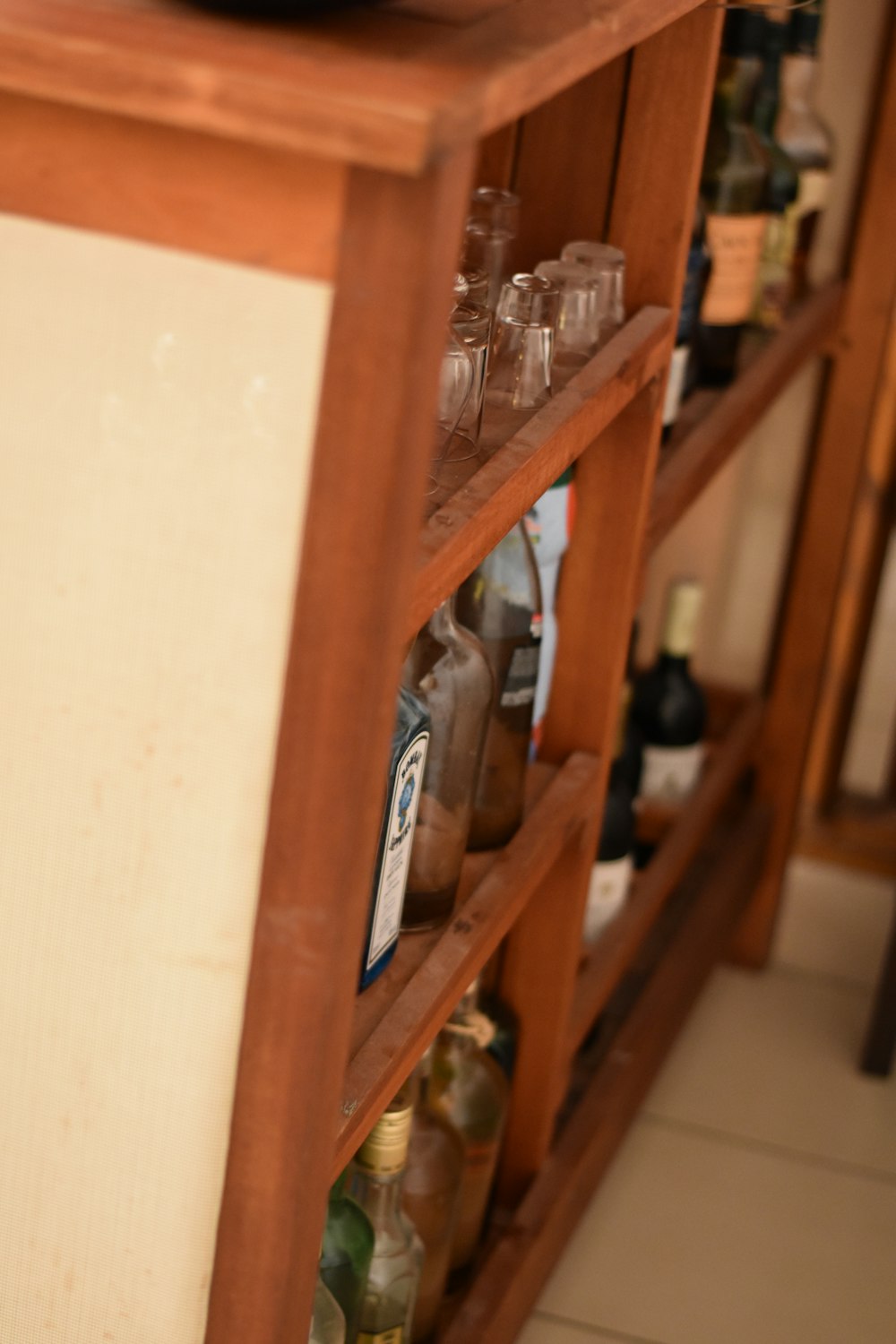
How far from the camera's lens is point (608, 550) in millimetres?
1423

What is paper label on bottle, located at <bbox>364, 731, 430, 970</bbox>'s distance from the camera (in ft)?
3.39

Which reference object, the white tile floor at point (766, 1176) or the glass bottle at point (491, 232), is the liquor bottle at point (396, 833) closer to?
the glass bottle at point (491, 232)

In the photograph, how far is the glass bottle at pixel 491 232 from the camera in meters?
1.27

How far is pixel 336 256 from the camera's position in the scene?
0.69m

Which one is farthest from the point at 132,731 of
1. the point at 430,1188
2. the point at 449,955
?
the point at 430,1188

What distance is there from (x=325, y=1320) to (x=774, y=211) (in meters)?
1.33

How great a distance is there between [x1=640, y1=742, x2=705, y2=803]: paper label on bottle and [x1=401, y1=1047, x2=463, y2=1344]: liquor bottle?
2.40ft

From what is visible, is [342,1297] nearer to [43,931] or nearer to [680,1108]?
[43,931]

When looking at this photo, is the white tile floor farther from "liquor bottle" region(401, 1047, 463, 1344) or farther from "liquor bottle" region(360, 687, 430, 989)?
"liquor bottle" region(360, 687, 430, 989)

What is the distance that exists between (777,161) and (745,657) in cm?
74

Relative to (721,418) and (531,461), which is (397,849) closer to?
(531,461)

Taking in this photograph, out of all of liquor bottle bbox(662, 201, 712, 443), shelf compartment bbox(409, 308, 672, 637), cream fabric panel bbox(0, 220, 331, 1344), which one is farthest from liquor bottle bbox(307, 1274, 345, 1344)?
liquor bottle bbox(662, 201, 712, 443)

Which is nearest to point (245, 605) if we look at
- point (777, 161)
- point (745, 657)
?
point (777, 161)

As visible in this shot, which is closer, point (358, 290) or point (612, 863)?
point (358, 290)
